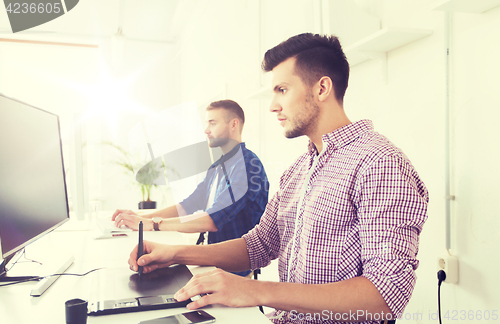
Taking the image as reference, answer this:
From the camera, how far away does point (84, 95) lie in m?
5.41

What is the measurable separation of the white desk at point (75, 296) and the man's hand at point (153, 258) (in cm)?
9

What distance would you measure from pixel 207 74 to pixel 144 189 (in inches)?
72.3

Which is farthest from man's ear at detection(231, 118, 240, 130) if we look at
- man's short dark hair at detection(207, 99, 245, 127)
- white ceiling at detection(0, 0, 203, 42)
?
white ceiling at detection(0, 0, 203, 42)

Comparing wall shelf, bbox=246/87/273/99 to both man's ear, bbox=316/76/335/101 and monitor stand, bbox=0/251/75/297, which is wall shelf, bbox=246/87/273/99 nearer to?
man's ear, bbox=316/76/335/101

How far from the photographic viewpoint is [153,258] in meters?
1.05

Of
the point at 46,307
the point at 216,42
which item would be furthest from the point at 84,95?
the point at 46,307

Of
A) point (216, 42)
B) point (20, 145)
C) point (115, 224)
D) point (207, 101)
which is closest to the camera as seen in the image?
point (20, 145)

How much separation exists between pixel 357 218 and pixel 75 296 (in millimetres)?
740

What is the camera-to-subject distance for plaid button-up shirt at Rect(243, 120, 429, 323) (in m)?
0.81

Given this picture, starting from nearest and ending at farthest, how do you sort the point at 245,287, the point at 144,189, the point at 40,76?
the point at 245,287 → the point at 144,189 → the point at 40,76

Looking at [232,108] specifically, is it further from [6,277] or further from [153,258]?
[6,277]

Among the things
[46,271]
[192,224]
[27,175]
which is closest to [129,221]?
[192,224]

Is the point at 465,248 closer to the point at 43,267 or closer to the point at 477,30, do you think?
the point at 477,30

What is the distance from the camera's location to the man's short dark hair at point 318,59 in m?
1.17
